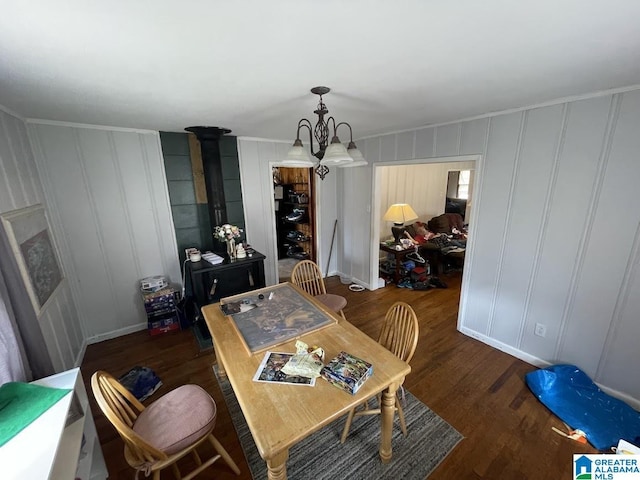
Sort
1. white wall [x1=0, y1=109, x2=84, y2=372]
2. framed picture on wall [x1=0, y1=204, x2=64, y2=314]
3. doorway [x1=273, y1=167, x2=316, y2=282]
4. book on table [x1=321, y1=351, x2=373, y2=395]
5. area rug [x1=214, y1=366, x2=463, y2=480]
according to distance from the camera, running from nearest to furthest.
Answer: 1. book on table [x1=321, y1=351, x2=373, y2=395]
2. area rug [x1=214, y1=366, x2=463, y2=480]
3. framed picture on wall [x1=0, y1=204, x2=64, y2=314]
4. white wall [x1=0, y1=109, x2=84, y2=372]
5. doorway [x1=273, y1=167, x2=316, y2=282]

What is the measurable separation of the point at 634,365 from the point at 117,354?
4.43 meters

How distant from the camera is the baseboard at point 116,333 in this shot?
112 inches

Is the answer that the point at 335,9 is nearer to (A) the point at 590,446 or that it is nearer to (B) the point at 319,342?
(B) the point at 319,342

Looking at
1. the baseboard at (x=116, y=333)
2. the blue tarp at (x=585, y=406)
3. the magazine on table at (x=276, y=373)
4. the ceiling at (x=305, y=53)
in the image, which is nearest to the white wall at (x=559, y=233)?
the blue tarp at (x=585, y=406)

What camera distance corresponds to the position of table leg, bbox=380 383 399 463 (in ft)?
4.54

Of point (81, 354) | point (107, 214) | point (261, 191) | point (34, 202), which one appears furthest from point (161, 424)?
point (261, 191)

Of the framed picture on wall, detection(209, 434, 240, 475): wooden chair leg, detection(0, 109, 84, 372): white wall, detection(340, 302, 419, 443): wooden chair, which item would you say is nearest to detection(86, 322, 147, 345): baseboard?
detection(0, 109, 84, 372): white wall

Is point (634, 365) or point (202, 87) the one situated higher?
point (202, 87)

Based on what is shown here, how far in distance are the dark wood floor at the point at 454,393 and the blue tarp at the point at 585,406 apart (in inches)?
3.5

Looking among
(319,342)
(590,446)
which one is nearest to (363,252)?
(319,342)

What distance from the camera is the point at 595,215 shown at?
6.27ft

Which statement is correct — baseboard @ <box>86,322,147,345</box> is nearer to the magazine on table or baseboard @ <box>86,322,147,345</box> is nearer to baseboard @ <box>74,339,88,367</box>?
baseboard @ <box>74,339,88,367</box>

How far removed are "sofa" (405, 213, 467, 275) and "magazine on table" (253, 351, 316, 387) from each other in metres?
3.51

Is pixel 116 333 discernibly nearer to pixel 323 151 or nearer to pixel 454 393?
pixel 323 151
